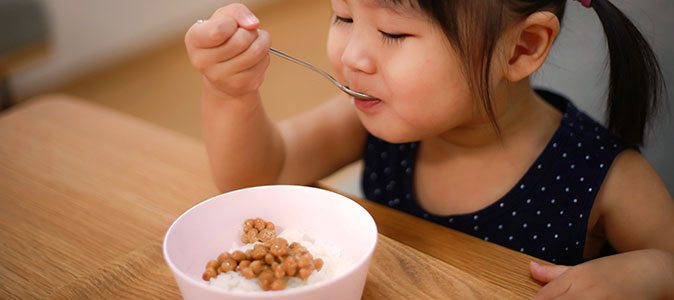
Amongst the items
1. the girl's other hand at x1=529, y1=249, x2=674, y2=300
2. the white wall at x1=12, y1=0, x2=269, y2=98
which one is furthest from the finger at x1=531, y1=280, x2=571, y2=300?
the white wall at x1=12, y1=0, x2=269, y2=98

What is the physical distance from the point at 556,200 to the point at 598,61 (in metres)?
0.24

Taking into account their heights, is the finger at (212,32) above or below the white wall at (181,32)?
above

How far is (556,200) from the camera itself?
886 mm

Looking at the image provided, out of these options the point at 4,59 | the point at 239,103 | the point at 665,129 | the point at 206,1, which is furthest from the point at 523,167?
the point at 206,1

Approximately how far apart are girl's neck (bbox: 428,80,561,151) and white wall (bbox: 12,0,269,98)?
2.09 meters

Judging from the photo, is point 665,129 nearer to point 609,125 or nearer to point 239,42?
point 609,125

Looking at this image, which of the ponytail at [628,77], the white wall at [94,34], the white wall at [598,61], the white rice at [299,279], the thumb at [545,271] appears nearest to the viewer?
the white rice at [299,279]

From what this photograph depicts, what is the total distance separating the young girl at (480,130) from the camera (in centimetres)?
73

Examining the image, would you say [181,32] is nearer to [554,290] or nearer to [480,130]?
[480,130]

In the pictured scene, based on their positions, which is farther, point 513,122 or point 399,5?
point 513,122

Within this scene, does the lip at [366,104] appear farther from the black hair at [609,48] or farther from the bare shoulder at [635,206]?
the bare shoulder at [635,206]

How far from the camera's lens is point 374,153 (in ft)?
3.61

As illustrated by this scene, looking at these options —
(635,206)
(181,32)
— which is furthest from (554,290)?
(181,32)

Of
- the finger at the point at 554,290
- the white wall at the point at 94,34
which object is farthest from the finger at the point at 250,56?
the white wall at the point at 94,34
